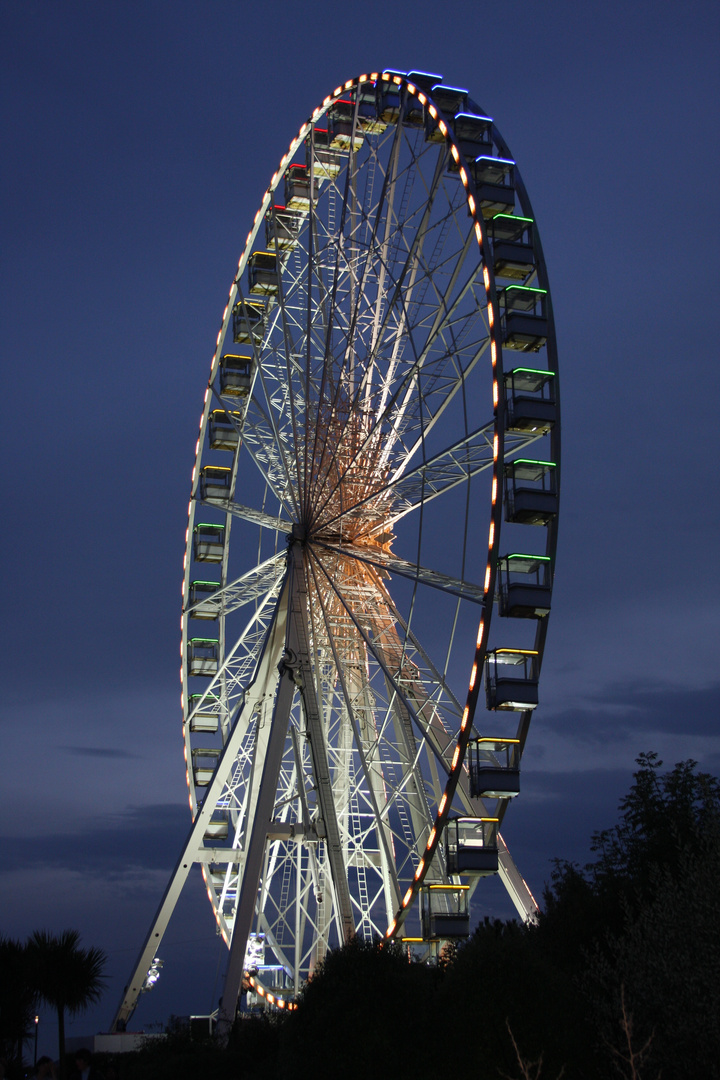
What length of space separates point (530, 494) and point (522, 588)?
1953mm

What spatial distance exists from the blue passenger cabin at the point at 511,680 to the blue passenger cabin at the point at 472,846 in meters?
2.44

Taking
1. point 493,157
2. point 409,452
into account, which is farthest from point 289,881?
point 493,157

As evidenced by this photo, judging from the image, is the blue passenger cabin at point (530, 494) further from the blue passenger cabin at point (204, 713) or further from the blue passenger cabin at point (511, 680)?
the blue passenger cabin at point (204, 713)

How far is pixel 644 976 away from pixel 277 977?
18390 mm

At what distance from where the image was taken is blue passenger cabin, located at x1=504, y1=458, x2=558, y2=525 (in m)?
23.5

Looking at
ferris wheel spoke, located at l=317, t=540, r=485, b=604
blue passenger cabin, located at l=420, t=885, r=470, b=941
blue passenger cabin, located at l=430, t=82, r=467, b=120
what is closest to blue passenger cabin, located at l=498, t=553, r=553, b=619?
ferris wheel spoke, located at l=317, t=540, r=485, b=604

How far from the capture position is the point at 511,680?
75.3ft

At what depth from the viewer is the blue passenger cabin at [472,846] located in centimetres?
2308

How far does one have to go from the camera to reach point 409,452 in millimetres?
29375

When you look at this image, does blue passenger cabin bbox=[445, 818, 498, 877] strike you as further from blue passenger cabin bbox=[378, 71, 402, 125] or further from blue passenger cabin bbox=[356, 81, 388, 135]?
blue passenger cabin bbox=[356, 81, 388, 135]

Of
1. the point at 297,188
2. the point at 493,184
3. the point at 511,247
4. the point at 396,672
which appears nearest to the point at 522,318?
the point at 511,247

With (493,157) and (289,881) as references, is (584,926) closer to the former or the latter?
(289,881)

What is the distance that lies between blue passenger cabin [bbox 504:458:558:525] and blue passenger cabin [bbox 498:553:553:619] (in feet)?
3.07

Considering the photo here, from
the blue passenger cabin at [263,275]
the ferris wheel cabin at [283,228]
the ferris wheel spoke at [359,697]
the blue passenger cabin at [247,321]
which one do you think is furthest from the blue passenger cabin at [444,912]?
the ferris wheel cabin at [283,228]
